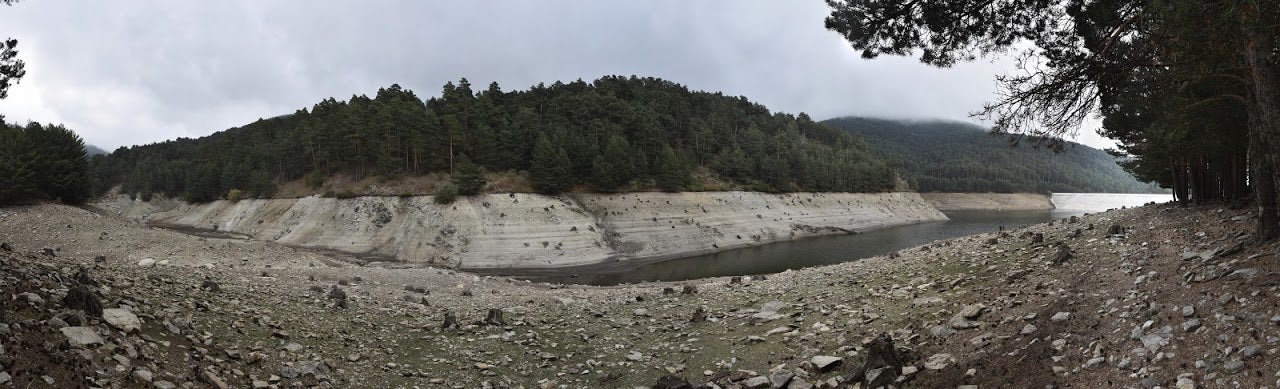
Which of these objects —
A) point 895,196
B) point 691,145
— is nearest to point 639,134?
point 691,145

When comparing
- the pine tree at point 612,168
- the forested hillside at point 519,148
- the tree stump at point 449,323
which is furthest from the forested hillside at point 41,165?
the tree stump at point 449,323

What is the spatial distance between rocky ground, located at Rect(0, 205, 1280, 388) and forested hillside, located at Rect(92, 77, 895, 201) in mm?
40785

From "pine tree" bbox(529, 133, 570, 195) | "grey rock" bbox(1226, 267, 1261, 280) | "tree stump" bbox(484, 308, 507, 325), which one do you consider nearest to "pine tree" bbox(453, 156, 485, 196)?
"pine tree" bbox(529, 133, 570, 195)

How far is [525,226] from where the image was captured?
47.6 meters

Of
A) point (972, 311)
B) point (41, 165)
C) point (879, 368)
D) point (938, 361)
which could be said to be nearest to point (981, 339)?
point (938, 361)

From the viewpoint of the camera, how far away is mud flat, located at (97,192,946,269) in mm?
44344

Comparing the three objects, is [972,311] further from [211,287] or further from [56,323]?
[211,287]

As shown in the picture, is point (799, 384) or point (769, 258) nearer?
point (799, 384)

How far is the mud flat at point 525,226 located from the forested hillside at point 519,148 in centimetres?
378

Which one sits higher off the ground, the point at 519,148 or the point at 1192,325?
the point at 519,148

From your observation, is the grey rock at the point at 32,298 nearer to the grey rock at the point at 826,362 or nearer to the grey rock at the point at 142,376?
the grey rock at the point at 142,376

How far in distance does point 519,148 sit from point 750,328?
55080 millimetres

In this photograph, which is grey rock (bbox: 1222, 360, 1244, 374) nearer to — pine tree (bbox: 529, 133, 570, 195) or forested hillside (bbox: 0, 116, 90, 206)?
pine tree (bbox: 529, 133, 570, 195)

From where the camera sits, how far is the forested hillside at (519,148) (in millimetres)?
59062
